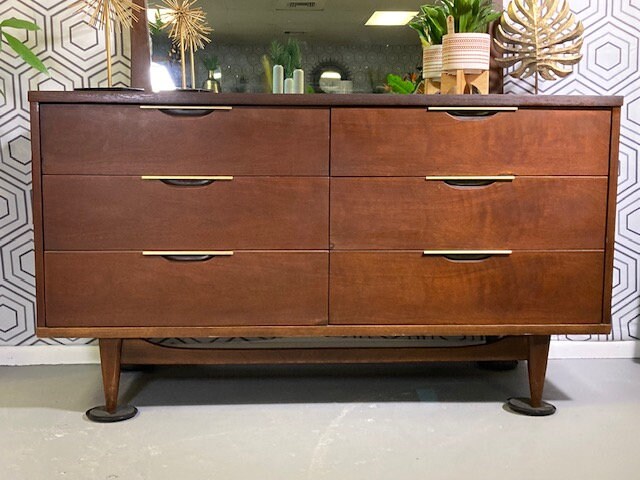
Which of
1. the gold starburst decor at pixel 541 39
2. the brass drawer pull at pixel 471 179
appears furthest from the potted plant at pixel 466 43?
the brass drawer pull at pixel 471 179

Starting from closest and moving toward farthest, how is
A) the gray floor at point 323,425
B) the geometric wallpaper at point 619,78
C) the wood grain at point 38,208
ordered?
the gray floor at point 323,425 → the wood grain at point 38,208 → the geometric wallpaper at point 619,78

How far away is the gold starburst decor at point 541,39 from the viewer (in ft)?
6.10

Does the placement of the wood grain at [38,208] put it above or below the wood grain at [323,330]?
above

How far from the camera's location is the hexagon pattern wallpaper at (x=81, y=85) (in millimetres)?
1929

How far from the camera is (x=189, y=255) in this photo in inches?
60.0

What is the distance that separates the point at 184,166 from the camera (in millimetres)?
1503

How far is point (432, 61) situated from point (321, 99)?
43 cm

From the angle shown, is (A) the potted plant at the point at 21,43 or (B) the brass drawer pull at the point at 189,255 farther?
(A) the potted plant at the point at 21,43

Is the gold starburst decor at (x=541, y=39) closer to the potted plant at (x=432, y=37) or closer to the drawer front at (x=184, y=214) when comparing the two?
the potted plant at (x=432, y=37)

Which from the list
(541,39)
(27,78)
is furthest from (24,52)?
(541,39)

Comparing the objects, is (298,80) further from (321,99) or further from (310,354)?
(310,354)

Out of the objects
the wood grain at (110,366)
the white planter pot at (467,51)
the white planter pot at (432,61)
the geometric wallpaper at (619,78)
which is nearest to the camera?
the wood grain at (110,366)

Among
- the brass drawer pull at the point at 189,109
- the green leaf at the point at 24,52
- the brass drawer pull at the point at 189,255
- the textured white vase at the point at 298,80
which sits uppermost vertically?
the green leaf at the point at 24,52

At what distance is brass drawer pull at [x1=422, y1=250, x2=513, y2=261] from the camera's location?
5.07 feet
